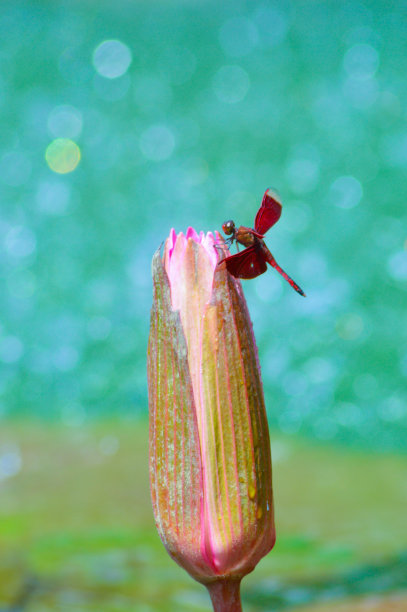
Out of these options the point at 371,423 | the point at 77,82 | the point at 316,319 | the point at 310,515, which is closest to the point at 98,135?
the point at 77,82

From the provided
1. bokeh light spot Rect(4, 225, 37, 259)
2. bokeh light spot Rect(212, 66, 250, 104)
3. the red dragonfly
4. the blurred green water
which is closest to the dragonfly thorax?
the red dragonfly

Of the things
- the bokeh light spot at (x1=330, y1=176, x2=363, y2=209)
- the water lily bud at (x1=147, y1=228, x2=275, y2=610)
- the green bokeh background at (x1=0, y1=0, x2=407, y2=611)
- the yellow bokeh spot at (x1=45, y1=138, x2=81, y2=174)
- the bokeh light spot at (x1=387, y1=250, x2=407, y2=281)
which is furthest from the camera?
the yellow bokeh spot at (x1=45, y1=138, x2=81, y2=174)

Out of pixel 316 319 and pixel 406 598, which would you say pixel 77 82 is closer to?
pixel 316 319

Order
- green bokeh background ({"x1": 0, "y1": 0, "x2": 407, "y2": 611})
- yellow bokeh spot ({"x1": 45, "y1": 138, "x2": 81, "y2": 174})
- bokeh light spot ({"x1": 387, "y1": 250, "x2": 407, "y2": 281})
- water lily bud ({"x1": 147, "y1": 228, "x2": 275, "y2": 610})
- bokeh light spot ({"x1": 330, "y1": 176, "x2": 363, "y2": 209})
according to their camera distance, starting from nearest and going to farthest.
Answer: water lily bud ({"x1": 147, "y1": 228, "x2": 275, "y2": 610}) < green bokeh background ({"x1": 0, "y1": 0, "x2": 407, "y2": 611}) < bokeh light spot ({"x1": 387, "y1": 250, "x2": 407, "y2": 281}) < bokeh light spot ({"x1": 330, "y1": 176, "x2": 363, "y2": 209}) < yellow bokeh spot ({"x1": 45, "y1": 138, "x2": 81, "y2": 174})

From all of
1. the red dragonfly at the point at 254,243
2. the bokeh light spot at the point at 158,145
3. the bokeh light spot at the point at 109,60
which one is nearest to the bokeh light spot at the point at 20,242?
the bokeh light spot at the point at 158,145

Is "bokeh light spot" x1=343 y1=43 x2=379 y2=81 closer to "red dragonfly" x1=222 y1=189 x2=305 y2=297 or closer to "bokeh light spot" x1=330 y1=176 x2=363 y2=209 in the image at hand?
"bokeh light spot" x1=330 y1=176 x2=363 y2=209

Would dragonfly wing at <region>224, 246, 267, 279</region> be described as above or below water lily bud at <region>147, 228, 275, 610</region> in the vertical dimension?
above

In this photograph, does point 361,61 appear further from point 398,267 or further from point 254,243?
point 254,243
